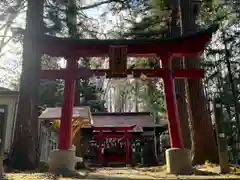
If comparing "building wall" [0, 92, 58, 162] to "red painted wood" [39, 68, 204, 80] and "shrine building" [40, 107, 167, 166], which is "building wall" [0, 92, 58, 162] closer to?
"shrine building" [40, 107, 167, 166]

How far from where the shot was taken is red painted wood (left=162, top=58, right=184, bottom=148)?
793 cm

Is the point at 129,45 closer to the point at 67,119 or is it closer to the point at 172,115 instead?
the point at 172,115

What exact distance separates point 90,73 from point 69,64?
78 cm

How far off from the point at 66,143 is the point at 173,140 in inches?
119

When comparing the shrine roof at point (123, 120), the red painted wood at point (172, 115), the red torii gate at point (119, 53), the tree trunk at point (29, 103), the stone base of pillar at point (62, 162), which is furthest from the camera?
the shrine roof at point (123, 120)

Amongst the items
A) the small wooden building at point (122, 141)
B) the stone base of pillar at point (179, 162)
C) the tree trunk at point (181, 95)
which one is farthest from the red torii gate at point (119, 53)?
the small wooden building at point (122, 141)

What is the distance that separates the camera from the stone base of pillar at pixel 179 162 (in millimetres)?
7539

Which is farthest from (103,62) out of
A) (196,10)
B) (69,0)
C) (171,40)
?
(171,40)

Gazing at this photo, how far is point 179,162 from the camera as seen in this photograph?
7598 millimetres

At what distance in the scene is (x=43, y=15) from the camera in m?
10.7

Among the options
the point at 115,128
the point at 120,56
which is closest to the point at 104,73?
the point at 120,56

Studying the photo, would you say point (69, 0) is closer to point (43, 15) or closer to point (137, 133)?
point (43, 15)

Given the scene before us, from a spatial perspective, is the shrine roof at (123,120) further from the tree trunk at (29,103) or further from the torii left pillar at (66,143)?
the torii left pillar at (66,143)

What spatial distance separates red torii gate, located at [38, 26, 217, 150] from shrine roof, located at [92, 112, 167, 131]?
1286cm
